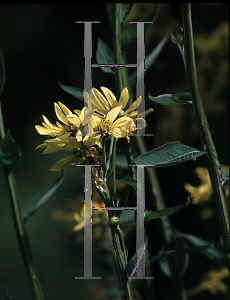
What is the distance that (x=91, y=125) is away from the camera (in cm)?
35

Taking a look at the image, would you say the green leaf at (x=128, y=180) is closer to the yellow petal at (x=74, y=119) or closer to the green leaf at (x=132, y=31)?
the yellow petal at (x=74, y=119)

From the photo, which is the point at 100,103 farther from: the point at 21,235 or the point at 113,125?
the point at 21,235

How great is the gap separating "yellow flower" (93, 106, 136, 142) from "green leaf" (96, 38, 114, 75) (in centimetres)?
11

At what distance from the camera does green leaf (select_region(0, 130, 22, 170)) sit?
0.38 m

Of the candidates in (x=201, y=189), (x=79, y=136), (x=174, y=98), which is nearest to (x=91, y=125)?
(x=79, y=136)

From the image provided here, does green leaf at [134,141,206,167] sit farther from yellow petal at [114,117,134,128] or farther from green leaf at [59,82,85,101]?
green leaf at [59,82,85,101]

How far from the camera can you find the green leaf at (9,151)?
379 mm

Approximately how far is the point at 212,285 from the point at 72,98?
426 millimetres

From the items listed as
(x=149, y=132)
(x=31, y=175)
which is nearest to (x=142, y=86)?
(x=149, y=132)

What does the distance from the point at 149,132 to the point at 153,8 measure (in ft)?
0.77

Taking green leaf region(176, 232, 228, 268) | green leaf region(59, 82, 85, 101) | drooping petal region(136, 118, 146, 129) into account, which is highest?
green leaf region(59, 82, 85, 101)

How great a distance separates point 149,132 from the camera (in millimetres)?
459

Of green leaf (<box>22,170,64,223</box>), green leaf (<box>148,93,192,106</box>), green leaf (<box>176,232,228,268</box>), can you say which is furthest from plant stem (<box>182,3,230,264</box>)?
green leaf (<box>22,170,64,223</box>)

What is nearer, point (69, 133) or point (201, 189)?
point (69, 133)
